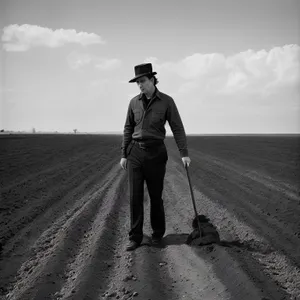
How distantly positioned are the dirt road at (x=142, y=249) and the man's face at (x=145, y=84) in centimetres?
204

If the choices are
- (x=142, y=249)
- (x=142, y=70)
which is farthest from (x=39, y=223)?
(x=142, y=70)

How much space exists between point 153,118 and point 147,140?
29 cm

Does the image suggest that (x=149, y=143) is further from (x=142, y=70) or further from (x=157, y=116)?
(x=142, y=70)

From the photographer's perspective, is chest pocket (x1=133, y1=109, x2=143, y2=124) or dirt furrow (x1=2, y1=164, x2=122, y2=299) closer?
dirt furrow (x1=2, y1=164, x2=122, y2=299)

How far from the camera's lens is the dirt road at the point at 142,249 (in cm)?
299

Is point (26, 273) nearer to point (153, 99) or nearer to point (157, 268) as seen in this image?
→ point (157, 268)

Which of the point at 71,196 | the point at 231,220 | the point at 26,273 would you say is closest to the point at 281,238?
the point at 231,220

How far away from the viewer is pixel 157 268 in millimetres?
3455

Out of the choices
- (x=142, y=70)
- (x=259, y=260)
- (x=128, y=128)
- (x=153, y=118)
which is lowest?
(x=259, y=260)

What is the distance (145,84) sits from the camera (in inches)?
151

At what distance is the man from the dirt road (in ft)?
1.66

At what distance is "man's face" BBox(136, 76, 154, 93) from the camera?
382 cm

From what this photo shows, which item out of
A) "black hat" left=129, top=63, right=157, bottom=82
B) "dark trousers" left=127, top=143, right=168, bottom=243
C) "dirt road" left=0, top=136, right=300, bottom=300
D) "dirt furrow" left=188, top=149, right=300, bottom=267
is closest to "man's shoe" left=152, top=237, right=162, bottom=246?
"dirt road" left=0, top=136, right=300, bottom=300

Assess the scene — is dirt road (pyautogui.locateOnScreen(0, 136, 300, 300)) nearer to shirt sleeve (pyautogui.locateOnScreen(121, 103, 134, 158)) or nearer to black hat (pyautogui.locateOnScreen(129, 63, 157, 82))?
shirt sleeve (pyautogui.locateOnScreen(121, 103, 134, 158))
